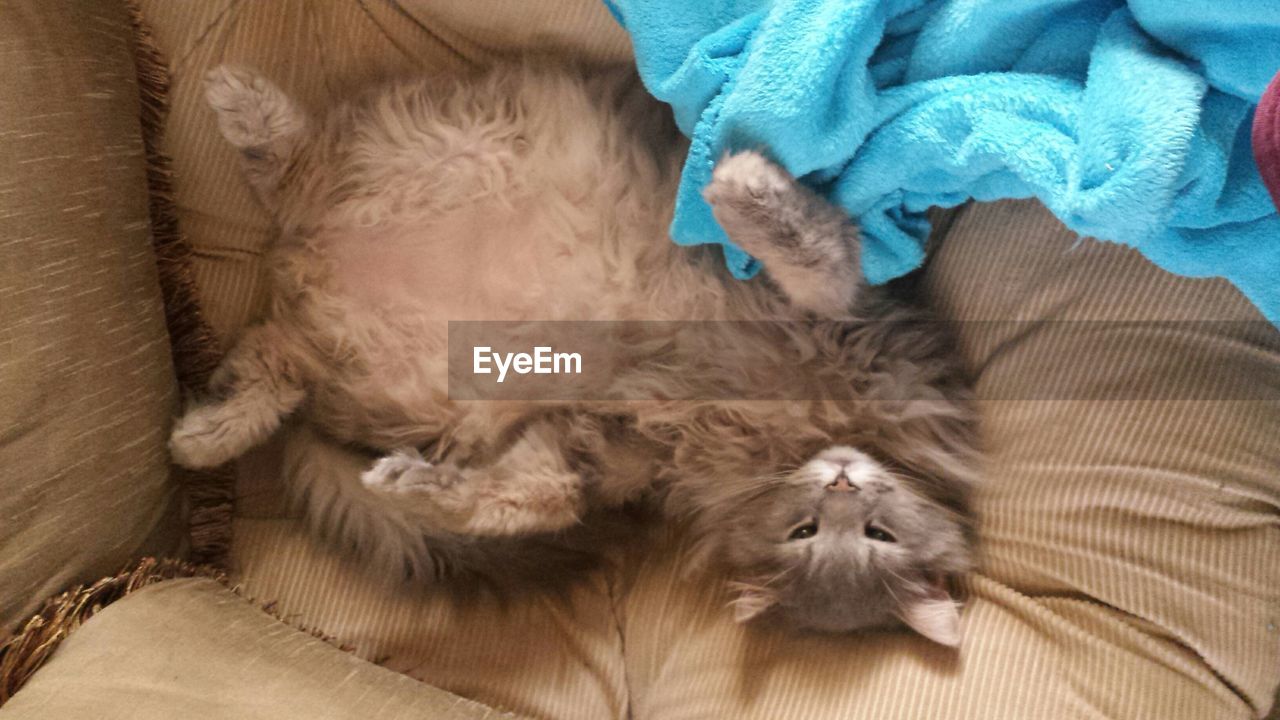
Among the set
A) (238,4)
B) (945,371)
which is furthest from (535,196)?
(945,371)

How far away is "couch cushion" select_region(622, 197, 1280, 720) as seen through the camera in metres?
1.39

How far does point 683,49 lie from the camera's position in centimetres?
137

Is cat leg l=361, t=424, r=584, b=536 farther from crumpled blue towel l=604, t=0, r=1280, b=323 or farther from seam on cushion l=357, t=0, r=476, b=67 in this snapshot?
seam on cushion l=357, t=0, r=476, b=67

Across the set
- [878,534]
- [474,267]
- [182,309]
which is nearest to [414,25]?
[474,267]

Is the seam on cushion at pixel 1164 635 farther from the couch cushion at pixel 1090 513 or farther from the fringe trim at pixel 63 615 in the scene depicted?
the fringe trim at pixel 63 615

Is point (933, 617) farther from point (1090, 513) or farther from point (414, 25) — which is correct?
point (414, 25)

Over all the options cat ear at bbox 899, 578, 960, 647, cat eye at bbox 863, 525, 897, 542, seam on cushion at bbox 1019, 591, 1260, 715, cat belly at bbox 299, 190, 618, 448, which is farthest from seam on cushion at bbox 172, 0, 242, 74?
seam on cushion at bbox 1019, 591, 1260, 715

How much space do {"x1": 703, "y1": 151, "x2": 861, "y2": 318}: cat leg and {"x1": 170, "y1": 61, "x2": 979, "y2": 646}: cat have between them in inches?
5.8

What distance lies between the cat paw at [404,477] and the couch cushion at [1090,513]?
2.11 feet

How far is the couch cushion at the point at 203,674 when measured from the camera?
1271 mm

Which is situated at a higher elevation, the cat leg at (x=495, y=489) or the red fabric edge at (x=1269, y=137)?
the red fabric edge at (x=1269, y=137)

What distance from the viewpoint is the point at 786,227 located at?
50.1 inches

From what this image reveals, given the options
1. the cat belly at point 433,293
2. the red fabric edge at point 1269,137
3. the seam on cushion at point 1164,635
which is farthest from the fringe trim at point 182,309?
the red fabric edge at point 1269,137

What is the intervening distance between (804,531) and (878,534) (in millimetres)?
132
